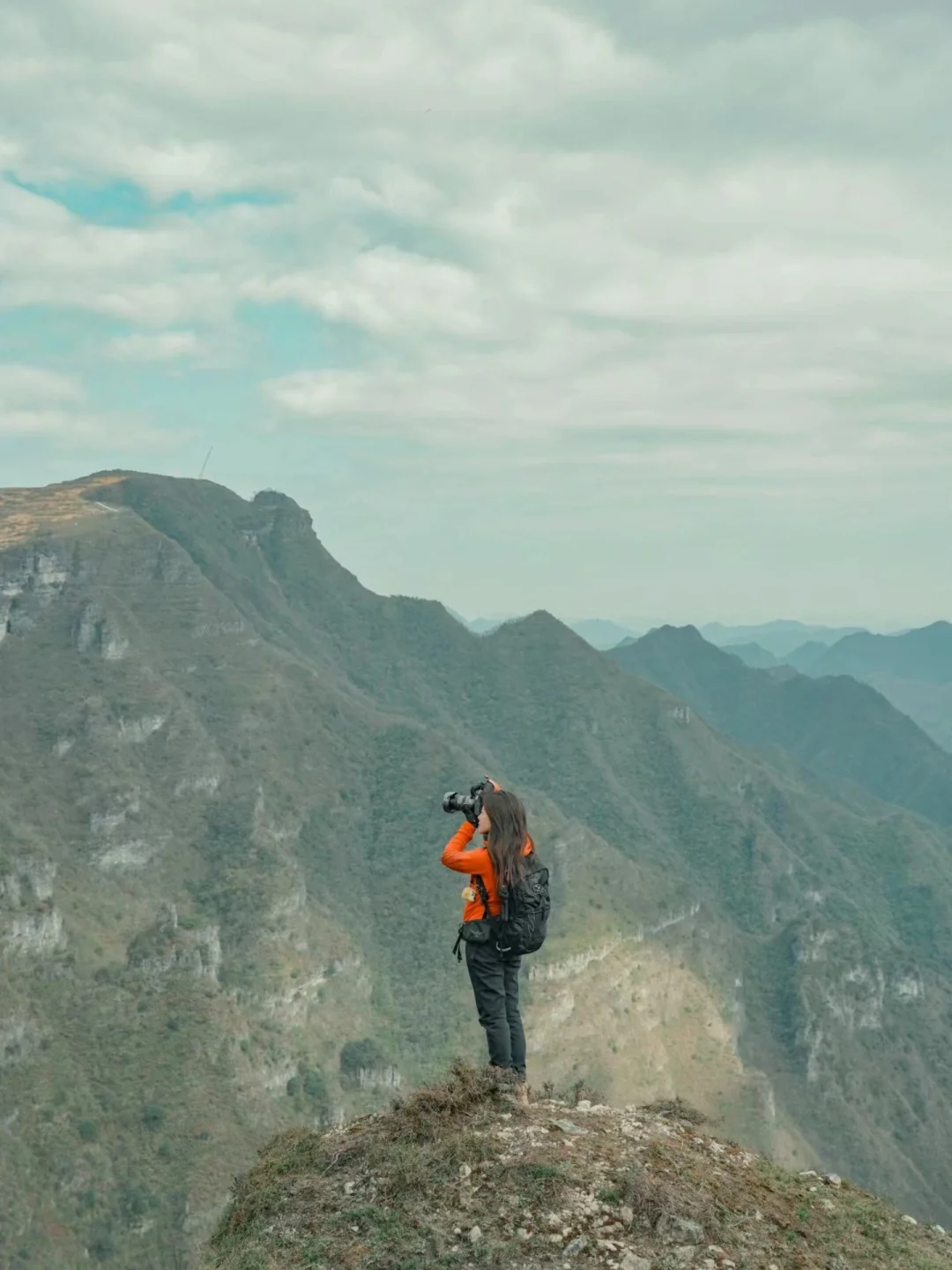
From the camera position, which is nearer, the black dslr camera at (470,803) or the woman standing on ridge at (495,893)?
the woman standing on ridge at (495,893)

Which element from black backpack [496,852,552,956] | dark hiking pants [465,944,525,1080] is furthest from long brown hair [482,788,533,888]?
dark hiking pants [465,944,525,1080]

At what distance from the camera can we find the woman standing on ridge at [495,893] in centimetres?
1333

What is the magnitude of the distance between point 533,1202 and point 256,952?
315 feet

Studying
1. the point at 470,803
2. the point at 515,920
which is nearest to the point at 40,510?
the point at 470,803

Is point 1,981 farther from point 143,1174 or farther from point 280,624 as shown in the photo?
point 280,624

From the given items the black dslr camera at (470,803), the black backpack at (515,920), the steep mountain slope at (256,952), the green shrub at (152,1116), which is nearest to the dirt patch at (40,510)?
the steep mountain slope at (256,952)

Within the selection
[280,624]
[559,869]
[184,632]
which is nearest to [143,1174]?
[559,869]

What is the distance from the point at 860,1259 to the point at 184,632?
14031cm

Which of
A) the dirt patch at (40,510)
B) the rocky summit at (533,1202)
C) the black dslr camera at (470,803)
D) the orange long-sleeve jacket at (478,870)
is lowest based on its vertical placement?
the rocky summit at (533,1202)

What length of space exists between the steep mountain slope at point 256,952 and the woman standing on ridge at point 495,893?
63122mm

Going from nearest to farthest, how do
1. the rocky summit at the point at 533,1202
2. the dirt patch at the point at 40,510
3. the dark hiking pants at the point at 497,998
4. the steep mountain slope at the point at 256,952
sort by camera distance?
the rocky summit at the point at 533,1202 < the dark hiking pants at the point at 497,998 < the steep mountain slope at the point at 256,952 < the dirt patch at the point at 40,510

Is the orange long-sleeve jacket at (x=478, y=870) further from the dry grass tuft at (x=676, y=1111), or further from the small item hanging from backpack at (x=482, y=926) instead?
the dry grass tuft at (x=676, y=1111)

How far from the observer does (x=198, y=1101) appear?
77688 mm

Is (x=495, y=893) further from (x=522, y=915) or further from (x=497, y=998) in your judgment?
(x=497, y=998)
